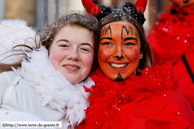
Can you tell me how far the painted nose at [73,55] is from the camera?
1.77 meters

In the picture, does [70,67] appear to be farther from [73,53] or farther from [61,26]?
[61,26]

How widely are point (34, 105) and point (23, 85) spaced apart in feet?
0.60

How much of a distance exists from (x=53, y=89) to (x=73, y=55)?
0.30 metres

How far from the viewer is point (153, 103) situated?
1755mm

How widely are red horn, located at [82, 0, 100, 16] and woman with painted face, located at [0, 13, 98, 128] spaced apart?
0.33ft

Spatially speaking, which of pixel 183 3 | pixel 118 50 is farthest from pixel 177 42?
pixel 118 50

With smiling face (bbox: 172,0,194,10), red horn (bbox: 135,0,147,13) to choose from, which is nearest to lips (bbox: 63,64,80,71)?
red horn (bbox: 135,0,147,13)

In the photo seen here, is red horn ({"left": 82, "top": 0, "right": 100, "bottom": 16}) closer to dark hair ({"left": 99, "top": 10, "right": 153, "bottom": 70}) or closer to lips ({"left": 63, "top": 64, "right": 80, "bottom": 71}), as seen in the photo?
dark hair ({"left": 99, "top": 10, "right": 153, "bottom": 70})

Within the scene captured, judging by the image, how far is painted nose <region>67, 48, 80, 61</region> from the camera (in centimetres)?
177

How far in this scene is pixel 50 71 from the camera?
5.72 ft

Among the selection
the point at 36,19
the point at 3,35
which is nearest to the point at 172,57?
the point at 3,35

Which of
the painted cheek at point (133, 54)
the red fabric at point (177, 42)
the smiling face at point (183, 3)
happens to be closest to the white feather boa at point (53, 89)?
the painted cheek at point (133, 54)

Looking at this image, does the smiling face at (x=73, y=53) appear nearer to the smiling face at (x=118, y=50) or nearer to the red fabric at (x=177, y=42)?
the smiling face at (x=118, y=50)

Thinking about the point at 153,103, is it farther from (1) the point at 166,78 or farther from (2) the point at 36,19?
(2) the point at 36,19
